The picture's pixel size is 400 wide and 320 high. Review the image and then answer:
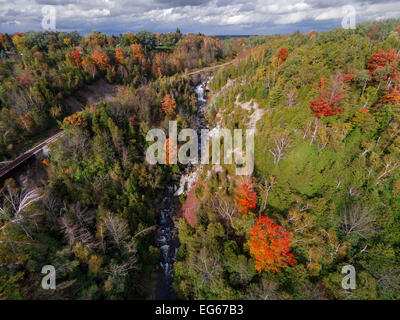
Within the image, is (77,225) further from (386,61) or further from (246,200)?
(386,61)

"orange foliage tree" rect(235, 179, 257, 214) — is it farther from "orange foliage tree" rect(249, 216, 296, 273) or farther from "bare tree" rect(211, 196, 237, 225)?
"orange foliage tree" rect(249, 216, 296, 273)

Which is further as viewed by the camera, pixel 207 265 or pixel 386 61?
pixel 386 61

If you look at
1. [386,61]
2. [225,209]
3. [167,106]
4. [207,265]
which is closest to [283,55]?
[386,61]

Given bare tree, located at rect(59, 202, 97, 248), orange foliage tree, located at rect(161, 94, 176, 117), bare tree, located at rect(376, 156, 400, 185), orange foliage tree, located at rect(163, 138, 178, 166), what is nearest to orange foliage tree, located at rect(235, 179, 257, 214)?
bare tree, located at rect(376, 156, 400, 185)

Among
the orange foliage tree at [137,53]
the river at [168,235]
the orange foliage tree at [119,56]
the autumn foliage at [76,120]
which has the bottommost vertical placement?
the river at [168,235]

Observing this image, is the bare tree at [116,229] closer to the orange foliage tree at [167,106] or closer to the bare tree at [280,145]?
the bare tree at [280,145]

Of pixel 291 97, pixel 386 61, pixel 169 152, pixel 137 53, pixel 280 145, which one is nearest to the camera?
pixel 386 61

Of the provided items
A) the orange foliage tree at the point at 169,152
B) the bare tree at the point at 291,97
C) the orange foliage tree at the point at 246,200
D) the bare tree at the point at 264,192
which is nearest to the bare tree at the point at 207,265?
the orange foliage tree at the point at 246,200
